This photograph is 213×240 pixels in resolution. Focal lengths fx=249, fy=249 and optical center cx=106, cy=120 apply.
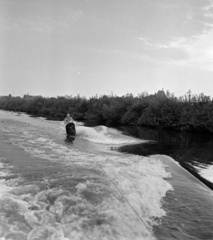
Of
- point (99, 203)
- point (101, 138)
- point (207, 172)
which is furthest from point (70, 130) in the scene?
point (99, 203)

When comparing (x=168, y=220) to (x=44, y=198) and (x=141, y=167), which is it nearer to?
(x=44, y=198)

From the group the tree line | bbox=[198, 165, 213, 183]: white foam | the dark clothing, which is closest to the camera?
bbox=[198, 165, 213, 183]: white foam

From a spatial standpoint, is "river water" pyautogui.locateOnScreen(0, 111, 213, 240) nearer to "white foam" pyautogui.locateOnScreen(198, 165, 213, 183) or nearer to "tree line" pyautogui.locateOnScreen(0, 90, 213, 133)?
"white foam" pyautogui.locateOnScreen(198, 165, 213, 183)

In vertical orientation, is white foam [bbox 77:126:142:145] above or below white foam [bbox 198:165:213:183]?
above

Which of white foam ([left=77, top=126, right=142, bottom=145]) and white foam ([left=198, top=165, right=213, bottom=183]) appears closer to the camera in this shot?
white foam ([left=198, top=165, right=213, bottom=183])

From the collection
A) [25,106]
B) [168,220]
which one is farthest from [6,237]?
[25,106]

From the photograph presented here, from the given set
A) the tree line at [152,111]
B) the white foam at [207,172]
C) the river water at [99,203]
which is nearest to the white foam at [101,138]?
the white foam at [207,172]

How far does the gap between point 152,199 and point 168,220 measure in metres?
1.15

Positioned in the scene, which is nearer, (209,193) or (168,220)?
(168,220)

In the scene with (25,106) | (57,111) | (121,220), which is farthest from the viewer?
(25,106)

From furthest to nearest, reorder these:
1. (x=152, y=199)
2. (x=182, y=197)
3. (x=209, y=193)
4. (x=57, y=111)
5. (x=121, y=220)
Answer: (x=57, y=111), (x=209, y=193), (x=182, y=197), (x=152, y=199), (x=121, y=220)

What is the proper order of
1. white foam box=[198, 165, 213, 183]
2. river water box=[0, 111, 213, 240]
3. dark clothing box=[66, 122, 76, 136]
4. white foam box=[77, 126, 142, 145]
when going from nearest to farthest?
river water box=[0, 111, 213, 240] < white foam box=[198, 165, 213, 183] < white foam box=[77, 126, 142, 145] < dark clothing box=[66, 122, 76, 136]

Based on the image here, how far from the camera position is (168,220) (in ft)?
19.4

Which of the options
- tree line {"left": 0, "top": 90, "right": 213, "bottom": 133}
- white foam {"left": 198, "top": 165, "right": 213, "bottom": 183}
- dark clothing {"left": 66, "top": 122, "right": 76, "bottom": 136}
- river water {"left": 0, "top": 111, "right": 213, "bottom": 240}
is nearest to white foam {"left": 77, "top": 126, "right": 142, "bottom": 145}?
dark clothing {"left": 66, "top": 122, "right": 76, "bottom": 136}
